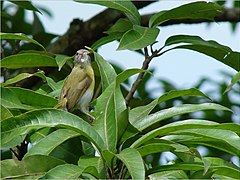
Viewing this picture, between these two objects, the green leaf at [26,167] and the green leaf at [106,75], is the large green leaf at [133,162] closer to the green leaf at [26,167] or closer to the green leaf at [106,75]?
the green leaf at [26,167]

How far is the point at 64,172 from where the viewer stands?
2076 millimetres

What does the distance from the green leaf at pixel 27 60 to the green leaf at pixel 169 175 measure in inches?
27.8

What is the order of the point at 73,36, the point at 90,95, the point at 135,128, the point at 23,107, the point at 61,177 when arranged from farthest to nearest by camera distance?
the point at 73,36 → the point at 90,95 → the point at 23,107 → the point at 135,128 → the point at 61,177

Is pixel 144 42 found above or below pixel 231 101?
above

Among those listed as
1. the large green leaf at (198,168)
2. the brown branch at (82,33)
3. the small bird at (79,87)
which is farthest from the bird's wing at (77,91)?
the brown branch at (82,33)

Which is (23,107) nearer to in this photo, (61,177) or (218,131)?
(61,177)

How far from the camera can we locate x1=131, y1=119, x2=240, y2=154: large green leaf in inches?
84.9

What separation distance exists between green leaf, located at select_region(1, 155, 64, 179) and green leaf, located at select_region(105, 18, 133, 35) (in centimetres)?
97

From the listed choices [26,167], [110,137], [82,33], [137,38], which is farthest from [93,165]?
[82,33]

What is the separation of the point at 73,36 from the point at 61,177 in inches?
78.2

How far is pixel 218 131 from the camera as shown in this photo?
2.24m

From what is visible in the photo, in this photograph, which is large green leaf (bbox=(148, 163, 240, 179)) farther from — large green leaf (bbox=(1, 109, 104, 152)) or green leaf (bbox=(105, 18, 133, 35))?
green leaf (bbox=(105, 18, 133, 35))

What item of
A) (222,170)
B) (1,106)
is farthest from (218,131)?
(1,106)

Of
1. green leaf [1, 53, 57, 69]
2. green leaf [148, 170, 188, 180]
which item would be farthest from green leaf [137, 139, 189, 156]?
green leaf [1, 53, 57, 69]
